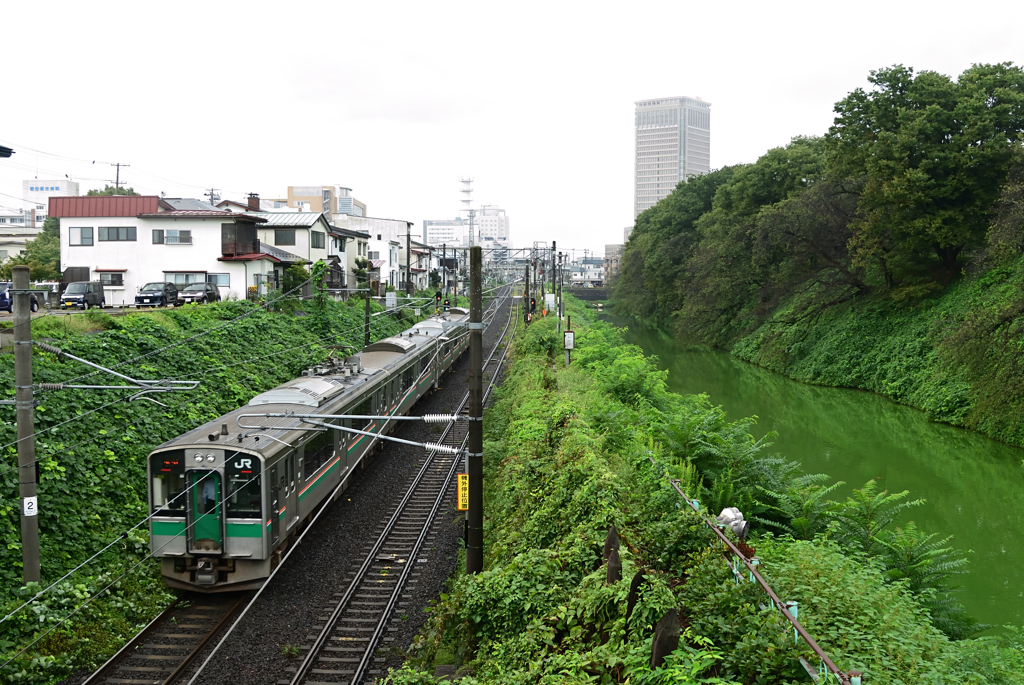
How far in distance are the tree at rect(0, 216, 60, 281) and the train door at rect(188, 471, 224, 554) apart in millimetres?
29595

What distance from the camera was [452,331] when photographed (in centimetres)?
3017

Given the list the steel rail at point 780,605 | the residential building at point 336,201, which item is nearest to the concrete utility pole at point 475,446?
the steel rail at point 780,605

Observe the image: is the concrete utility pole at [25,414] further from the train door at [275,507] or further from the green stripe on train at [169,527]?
the train door at [275,507]

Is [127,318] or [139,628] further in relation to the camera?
[127,318]

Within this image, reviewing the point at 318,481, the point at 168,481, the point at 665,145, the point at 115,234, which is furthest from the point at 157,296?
the point at 665,145

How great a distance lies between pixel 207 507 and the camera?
1145cm

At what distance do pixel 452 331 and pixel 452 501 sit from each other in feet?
46.3

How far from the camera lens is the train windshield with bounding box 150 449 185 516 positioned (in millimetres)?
11359

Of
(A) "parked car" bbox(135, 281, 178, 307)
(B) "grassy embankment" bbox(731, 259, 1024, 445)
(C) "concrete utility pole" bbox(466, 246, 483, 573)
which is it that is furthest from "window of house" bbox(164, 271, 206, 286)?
(B) "grassy embankment" bbox(731, 259, 1024, 445)

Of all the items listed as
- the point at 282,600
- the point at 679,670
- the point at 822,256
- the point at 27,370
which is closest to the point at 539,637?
the point at 679,670

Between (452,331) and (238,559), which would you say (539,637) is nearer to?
(238,559)

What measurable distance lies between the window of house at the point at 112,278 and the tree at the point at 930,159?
3185cm

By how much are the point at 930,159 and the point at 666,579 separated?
29.0 metres

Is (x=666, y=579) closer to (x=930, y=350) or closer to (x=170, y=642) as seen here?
(x=170, y=642)
